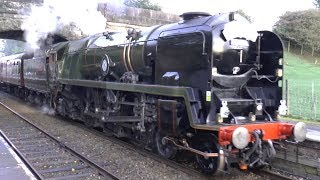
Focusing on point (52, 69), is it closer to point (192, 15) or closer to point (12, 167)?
point (12, 167)

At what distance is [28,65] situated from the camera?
1975 cm

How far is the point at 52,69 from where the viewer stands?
1497cm

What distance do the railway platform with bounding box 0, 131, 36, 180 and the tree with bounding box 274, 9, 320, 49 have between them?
112ft

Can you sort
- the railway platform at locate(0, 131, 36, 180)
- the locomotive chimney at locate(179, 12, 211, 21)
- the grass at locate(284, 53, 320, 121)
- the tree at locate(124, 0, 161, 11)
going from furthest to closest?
1. the tree at locate(124, 0, 161, 11)
2. the grass at locate(284, 53, 320, 121)
3. the locomotive chimney at locate(179, 12, 211, 21)
4. the railway platform at locate(0, 131, 36, 180)

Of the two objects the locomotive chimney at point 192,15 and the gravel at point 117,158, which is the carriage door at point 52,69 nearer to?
the gravel at point 117,158

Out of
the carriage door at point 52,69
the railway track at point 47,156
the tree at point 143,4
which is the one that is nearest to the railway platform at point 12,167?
the railway track at point 47,156

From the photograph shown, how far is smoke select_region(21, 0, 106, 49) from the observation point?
1706 centimetres

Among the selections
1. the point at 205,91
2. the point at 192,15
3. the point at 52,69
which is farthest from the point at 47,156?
the point at 52,69

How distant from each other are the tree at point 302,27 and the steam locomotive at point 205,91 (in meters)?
32.0

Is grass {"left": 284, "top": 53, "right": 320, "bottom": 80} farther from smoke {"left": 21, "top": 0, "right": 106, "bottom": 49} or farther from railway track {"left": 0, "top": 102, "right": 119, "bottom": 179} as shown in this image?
railway track {"left": 0, "top": 102, "right": 119, "bottom": 179}

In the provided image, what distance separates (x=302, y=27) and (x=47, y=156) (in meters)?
34.5

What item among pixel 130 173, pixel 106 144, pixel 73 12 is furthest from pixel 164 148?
pixel 73 12

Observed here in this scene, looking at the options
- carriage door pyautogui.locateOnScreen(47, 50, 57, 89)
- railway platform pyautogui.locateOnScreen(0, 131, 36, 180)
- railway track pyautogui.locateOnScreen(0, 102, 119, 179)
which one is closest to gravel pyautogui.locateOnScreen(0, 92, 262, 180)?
railway track pyautogui.locateOnScreen(0, 102, 119, 179)

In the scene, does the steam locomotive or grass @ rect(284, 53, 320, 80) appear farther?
grass @ rect(284, 53, 320, 80)
